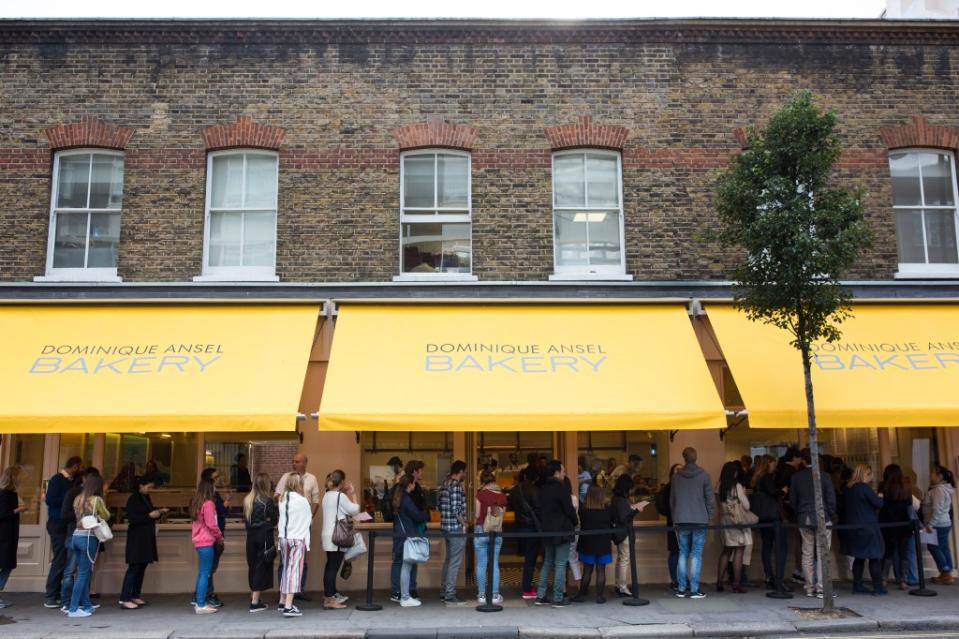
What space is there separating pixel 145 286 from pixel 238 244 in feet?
4.64

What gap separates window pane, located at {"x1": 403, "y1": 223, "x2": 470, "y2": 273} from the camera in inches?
491

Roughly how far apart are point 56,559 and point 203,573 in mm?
2076

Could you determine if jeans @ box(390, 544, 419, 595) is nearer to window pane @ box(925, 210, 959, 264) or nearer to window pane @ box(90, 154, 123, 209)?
window pane @ box(90, 154, 123, 209)

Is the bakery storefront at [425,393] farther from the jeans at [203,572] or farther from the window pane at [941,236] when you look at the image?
the jeans at [203,572]

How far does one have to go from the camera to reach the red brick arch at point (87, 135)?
40.6 feet

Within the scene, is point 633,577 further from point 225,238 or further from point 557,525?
point 225,238

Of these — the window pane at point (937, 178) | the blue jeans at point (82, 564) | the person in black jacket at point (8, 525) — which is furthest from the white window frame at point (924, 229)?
the person in black jacket at point (8, 525)

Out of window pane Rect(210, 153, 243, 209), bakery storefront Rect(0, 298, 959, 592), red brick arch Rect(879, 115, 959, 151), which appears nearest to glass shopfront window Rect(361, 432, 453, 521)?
bakery storefront Rect(0, 298, 959, 592)

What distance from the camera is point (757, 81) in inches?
506

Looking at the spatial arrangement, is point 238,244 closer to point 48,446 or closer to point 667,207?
point 48,446

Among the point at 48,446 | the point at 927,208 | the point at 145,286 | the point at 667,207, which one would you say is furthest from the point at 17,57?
the point at 927,208

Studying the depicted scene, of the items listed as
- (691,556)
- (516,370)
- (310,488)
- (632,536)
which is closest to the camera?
(632,536)

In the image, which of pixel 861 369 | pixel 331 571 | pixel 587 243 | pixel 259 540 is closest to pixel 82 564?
pixel 259 540

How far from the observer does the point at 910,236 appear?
1281cm
